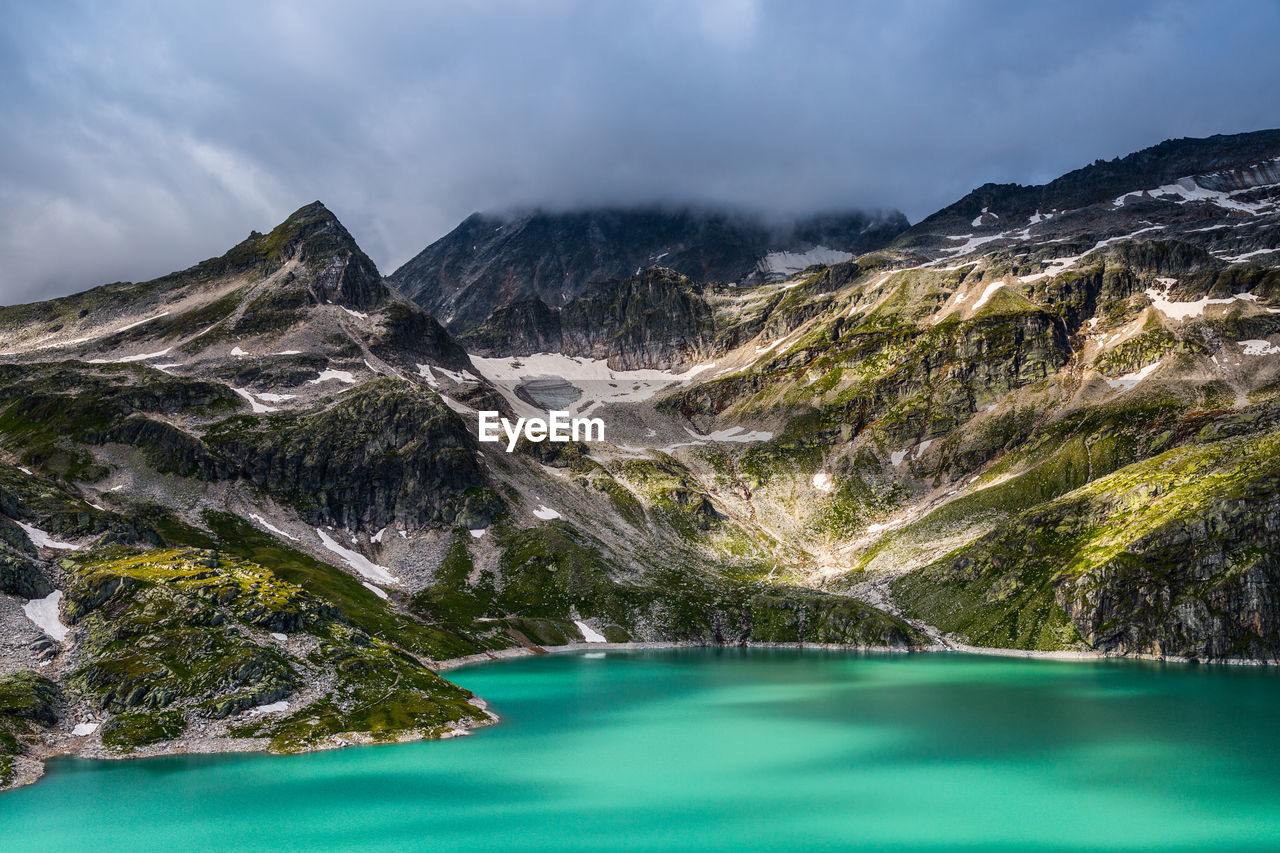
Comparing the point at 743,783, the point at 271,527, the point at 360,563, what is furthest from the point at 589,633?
the point at 743,783

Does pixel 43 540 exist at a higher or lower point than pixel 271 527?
lower

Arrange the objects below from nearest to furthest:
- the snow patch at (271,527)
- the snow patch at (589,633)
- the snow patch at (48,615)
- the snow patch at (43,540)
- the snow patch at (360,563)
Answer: the snow patch at (48,615) → the snow patch at (43,540) → the snow patch at (589,633) → the snow patch at (360,563) → the snow patch at (271,527)

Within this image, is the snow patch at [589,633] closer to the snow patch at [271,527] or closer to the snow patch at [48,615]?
the snow patch at [271,527]

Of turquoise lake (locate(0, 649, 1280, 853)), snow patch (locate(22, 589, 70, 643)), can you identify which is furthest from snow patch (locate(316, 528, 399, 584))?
turquoise lake (locate(0, 649, 1280, 853))

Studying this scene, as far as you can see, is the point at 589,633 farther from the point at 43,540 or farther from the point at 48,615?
the point at 48,615

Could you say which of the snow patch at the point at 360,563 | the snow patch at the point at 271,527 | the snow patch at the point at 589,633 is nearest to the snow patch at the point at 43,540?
the snow patch at the point at 271,527

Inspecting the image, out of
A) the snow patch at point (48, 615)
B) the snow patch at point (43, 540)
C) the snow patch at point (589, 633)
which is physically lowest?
the snow patch at point (589, 633)
